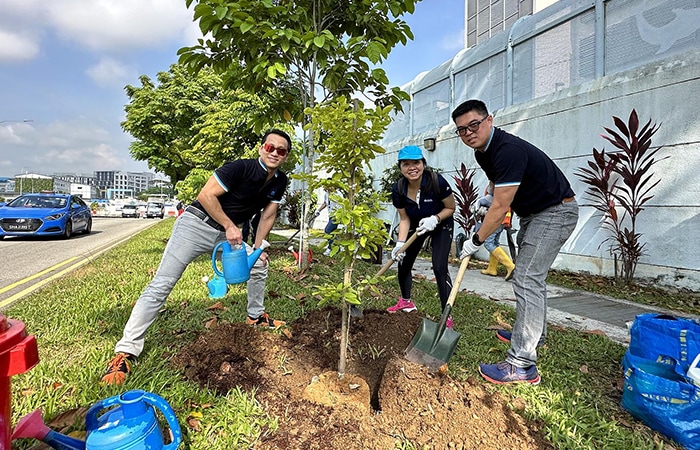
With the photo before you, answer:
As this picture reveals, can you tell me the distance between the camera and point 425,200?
3664 millimetres

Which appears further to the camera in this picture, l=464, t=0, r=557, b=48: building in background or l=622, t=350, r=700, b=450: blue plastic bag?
l=464, t=0, r=557, b=48: building in background

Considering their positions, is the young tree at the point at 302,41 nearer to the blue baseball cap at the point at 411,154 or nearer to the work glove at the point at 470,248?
the blue baseball cap at the point at 411,154

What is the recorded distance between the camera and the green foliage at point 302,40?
3850mm

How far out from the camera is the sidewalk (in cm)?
375

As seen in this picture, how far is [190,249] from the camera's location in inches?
110

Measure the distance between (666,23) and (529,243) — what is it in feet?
16.4

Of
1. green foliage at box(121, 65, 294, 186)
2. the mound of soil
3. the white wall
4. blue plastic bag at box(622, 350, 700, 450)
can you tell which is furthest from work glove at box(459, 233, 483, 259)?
green foliage at box(121, 65, 294, 186)

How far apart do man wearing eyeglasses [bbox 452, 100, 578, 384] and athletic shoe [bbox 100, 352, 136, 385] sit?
7.59ft

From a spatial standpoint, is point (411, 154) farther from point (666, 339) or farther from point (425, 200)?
point (666, 339)

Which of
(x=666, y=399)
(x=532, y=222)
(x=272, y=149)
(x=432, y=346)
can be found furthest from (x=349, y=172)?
(x=666, y=399)

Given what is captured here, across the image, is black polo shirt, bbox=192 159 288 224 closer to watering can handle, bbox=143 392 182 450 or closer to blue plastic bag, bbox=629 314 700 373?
watering can handle, bbox=143 392 182 450

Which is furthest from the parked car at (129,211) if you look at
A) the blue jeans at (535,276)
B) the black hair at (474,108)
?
the blue jeans at (535,276)

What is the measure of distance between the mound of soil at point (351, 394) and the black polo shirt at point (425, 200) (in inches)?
50.4

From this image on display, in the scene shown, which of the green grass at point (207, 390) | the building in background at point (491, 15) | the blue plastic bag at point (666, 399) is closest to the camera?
the blue plastic bag at point (666, 399)
